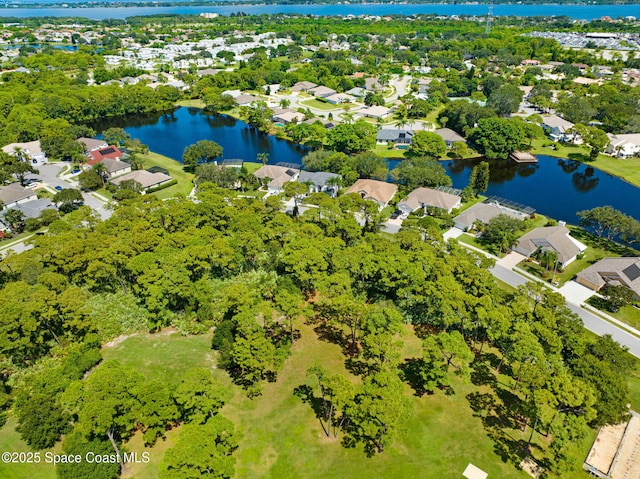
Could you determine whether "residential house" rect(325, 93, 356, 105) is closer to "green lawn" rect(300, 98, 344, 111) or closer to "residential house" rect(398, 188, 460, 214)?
"green lawn" rect(300, 98, 344, 111)

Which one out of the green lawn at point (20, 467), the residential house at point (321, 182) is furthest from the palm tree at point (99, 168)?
the green lawn at point (20, 467)

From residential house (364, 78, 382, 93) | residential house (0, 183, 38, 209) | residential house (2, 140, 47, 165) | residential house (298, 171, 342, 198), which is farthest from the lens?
residential house (364, 78, 382, 93)

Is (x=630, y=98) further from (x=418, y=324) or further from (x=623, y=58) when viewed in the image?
(x=418, y=324)

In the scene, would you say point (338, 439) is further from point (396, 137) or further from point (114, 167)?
point (396, 137)

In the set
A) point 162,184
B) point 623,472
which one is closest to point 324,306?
point 623,472

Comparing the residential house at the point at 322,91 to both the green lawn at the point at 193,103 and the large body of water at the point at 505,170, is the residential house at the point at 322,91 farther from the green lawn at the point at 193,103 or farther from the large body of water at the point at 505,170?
the green lawn at the point at 193,103

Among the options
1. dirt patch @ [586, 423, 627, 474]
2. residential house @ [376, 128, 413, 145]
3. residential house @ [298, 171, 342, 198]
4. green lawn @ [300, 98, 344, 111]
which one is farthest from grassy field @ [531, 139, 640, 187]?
dirt patch @ [586, 423, 627, 474]
